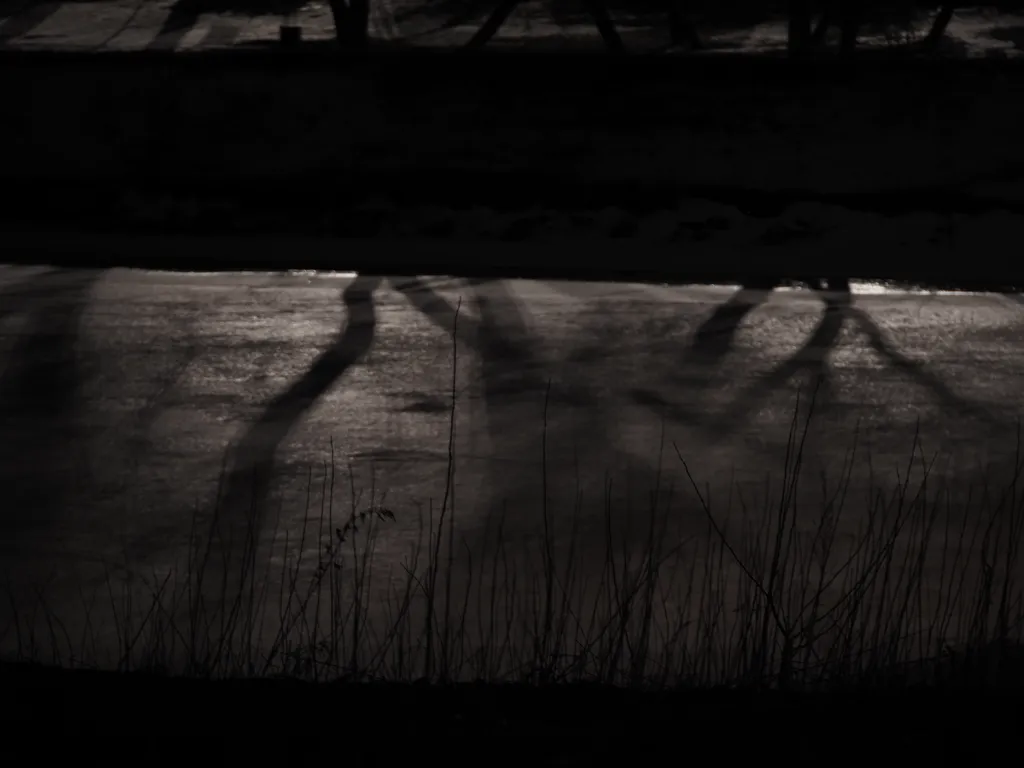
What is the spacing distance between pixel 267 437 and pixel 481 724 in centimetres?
199

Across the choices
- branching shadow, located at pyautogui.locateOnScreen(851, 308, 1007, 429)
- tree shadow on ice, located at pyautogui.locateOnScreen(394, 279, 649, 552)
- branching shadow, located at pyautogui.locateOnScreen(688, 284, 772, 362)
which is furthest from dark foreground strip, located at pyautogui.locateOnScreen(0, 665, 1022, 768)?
branching shadow, located at pyautogui.locateOnScreen(688, 284, 772, 362)

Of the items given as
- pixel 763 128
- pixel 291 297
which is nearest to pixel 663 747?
pixel 291 297

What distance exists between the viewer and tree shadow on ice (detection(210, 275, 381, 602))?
11.0 feet

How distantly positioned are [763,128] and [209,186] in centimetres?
277

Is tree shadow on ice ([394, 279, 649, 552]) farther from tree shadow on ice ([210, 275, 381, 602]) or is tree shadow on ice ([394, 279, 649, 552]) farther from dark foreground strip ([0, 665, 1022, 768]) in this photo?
dark foreground strip ([0, 665, 1022, 768])

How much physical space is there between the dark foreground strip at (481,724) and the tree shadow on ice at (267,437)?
38cm

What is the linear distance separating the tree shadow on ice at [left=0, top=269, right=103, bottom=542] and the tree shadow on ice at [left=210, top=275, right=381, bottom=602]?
42 centimetres

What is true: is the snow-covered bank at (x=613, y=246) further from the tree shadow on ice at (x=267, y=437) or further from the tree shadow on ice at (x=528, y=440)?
the tree shadow on ice at (x=528, y=440)

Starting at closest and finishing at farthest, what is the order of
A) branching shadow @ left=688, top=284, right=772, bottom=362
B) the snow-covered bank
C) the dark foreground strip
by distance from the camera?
the dark foreground strip → branching shadow @ left=688, top=284, right=772, bottom=362 → the snow-covered bank

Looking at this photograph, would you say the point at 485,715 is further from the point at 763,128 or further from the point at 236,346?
the point at 763,128

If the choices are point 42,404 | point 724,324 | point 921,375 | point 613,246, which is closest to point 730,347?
point 724,324

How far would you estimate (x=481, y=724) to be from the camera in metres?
2.31

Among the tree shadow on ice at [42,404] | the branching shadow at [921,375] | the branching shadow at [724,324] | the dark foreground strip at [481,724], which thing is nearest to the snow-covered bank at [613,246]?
the branching shadow at [724,324]

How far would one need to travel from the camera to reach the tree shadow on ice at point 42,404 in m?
3.71
